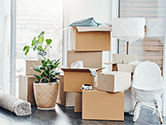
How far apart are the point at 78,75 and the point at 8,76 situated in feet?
5.23

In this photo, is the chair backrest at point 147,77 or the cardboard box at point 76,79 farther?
the cardboard box at point 76,79

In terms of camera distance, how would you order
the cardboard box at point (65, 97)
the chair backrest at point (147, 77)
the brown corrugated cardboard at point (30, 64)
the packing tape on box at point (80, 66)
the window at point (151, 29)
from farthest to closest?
the brown corrugated cardboard at point (30, 64)
the cardboard box at point (65, 97)
the window at point (151, 29)
the packing tape on box at point (80, 66)
the chair backrest at point (147, 77)

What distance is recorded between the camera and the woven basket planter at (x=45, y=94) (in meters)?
3.16

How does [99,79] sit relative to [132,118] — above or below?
above

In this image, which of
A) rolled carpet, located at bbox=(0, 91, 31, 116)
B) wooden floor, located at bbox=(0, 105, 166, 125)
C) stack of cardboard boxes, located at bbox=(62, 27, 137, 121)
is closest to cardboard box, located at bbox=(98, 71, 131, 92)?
stack of cardboard boxes, located at bbox=(62, 27, 137, 121)

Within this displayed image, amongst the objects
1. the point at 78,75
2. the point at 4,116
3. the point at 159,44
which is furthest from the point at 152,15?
the point at 4,116

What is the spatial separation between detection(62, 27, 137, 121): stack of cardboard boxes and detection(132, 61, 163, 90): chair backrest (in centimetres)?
11

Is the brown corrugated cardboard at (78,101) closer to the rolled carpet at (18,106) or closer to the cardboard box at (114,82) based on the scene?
the cardboard box at (114,82)

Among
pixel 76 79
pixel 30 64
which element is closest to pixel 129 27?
pixel 76 79

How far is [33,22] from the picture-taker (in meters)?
4.07

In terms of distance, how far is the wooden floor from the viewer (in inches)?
104

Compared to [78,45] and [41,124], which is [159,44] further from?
[41,124]

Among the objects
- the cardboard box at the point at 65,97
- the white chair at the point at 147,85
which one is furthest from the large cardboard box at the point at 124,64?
the cardboard box at the point at 65,97

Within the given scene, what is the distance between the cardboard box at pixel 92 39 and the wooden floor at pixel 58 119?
870 millimetres
